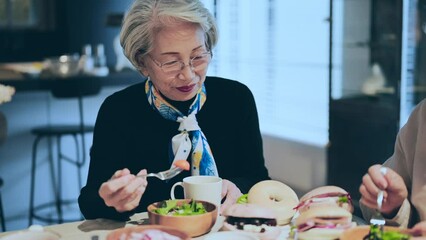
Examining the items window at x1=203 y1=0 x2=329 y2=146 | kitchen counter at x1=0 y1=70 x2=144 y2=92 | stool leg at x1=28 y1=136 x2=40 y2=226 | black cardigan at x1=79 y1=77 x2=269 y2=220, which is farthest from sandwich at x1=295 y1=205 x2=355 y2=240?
window at x1=203 y1=0 x2=329 y2=146

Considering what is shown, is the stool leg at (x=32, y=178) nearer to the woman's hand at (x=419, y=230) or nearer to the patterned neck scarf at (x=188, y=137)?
the patterned neck scarf at (x=188, y=137)

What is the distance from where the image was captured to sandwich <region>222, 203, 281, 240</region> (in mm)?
1250

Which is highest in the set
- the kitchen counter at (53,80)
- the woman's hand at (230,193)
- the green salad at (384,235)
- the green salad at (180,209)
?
the kitchen counter at (53,80)

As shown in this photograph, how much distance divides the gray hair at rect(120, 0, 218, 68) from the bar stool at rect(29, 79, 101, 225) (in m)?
1.95

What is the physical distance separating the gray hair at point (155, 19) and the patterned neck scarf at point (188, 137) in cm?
17

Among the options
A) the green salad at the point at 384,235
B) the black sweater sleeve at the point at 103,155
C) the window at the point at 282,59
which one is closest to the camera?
the green salad at the point at 384,235

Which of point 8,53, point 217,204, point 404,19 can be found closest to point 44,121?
point 8,53

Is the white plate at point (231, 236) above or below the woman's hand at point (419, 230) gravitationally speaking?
below

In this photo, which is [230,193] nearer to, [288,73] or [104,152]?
[104,152]

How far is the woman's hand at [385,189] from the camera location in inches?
50.8

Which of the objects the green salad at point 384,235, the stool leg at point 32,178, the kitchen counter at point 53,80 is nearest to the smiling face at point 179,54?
the green salad at point 384,235

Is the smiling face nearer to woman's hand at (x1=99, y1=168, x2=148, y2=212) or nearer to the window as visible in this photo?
woman's hand at (x1=99, y1=168, x2=148, y2=212)

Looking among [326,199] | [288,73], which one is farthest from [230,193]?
[288,73]

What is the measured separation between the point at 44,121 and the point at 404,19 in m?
2.19
